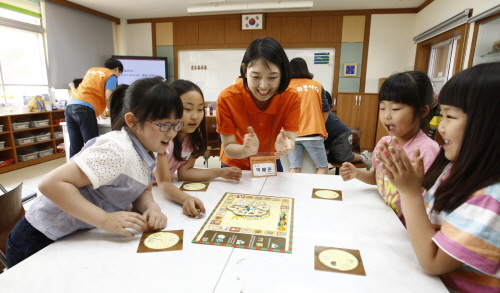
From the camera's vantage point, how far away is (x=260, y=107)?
4.92 feet

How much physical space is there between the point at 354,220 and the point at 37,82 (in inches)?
225

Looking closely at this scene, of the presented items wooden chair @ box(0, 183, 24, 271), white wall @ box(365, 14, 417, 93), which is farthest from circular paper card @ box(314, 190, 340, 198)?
white wall @ box(365, 14, 417, 93)

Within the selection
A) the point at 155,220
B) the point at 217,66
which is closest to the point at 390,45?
the point at 217,66

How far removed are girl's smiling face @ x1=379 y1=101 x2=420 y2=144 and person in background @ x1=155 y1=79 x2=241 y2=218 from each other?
731mm

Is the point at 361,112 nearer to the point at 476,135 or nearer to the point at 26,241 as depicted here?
the point at 476,135

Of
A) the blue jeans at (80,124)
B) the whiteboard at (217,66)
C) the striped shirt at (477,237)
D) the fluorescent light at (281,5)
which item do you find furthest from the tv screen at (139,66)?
the striped shirt at (477,237)

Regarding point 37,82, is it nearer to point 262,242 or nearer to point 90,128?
point 90,128

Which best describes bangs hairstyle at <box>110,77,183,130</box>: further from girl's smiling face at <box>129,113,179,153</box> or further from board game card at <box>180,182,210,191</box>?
board game card at <box>180,182,210,191</box>

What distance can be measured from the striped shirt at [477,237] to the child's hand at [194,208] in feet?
2.31

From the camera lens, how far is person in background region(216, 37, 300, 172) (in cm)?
126

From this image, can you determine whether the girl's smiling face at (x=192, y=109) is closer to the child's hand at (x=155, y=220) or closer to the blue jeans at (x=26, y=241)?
the child's hand at (x=155, y=220)

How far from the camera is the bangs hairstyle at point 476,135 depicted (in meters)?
0.64

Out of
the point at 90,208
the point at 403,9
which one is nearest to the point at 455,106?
the point at 90,208

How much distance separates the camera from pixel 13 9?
4297 millimetres
